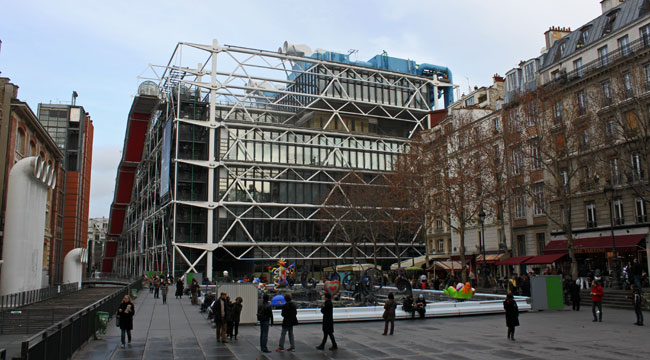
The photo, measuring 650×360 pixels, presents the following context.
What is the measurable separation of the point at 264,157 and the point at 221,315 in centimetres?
5138

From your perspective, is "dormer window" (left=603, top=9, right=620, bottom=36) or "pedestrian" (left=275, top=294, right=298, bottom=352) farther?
"dormer window" (left=603, top=9, right=620, bottom=36)

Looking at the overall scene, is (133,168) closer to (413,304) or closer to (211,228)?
(211,228)

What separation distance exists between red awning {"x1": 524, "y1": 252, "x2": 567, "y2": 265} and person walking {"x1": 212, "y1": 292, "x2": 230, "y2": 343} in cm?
2877

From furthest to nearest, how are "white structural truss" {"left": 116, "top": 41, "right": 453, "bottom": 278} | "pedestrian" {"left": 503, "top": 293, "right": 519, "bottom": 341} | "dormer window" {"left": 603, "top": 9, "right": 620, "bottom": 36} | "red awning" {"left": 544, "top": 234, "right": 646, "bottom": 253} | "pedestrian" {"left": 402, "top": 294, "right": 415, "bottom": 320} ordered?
"white structural truss" {"left": 116, "top": 41, "right": 453, "bottom": 278}, "dormer window" {"left": 603, "top": 9, "right": 620, "bottom": 36}, "red awning" {"left": 544, "top": 234, "right": 646, "bottom": 253}, "pedestrian" {"left": 402, "top": 294, "right": 415, "bottom": 320}, "pedestrian" {"left": 503, "top": 293, "right": 519, "bottom": 341}

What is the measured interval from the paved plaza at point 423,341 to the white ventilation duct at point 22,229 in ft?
34.2

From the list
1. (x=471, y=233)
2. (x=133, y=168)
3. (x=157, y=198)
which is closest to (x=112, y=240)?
(x=133, y=168)

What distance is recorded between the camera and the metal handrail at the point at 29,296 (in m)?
24.5

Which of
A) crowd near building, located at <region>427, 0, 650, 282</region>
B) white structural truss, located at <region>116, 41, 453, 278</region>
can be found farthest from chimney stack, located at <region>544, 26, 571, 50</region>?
white structural truss, located at <region>116, 41, 453, 278</region>

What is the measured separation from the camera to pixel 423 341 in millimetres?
15984

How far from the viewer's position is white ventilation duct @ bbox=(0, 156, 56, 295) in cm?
2802

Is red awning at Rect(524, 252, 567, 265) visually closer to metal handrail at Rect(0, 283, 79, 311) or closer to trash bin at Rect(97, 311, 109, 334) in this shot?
trash bin at Rect(97, 311, 109, 334)

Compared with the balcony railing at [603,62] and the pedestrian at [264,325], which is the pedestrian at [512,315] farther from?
the balcony railing at [603,62]

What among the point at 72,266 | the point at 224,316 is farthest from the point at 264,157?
the point at 224,316

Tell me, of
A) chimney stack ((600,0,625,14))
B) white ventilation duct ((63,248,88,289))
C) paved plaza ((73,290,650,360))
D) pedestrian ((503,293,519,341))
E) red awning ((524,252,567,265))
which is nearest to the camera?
paved plaza ((73,290,650,360))
